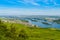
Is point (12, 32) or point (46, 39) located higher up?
point (12, 32)

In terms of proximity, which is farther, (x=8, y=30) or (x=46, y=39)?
(x=46, y=39)

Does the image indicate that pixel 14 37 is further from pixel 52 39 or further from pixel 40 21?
pixel 40 21

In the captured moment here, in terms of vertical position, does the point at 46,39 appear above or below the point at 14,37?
below

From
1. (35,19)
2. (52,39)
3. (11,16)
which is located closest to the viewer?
(52,39)

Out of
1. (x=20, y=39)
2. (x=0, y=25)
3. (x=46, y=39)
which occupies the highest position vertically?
(x=0, y=25)

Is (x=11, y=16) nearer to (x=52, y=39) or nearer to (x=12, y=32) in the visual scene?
(x=52, y=39)

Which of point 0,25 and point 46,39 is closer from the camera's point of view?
point 0,25

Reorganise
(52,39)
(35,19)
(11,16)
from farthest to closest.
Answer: (35,19) → (11,16) → (52,39)

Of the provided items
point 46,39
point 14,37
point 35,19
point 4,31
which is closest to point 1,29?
point 4,31

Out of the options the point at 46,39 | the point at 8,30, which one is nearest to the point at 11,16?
the point at 46,39
